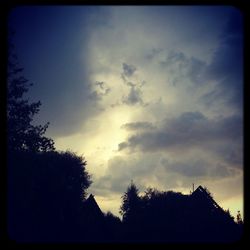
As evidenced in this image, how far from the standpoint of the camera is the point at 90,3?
3760mm

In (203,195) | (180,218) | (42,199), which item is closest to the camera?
(42,199)

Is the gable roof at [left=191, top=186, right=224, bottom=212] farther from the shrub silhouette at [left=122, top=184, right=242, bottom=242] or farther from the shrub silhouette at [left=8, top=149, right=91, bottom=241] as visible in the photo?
the shrub silhouette at [left=8, top=149, right=91, bottom=241]

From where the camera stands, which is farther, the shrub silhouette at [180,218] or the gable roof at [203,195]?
the gable roof at [203,195]

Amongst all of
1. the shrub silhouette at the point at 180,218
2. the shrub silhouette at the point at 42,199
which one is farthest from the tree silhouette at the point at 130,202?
the shrub silhouette at the point at 42,199

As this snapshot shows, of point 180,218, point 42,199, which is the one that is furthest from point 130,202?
point 42,199

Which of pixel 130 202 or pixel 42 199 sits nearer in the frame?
pixel 42 199

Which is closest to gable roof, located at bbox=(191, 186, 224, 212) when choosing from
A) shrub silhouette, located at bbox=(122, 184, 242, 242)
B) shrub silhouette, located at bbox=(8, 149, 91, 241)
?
shrub silhouette, located at bbox=(122, 184, 242, 242)

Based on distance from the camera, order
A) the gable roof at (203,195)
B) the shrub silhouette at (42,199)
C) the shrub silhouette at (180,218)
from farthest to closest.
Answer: the gable roof at (203,195) < the shrub silhouette at (180,218) < the shrub silhouette at (42,199)

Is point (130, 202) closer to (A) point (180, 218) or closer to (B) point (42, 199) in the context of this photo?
(A) point (180, 218)

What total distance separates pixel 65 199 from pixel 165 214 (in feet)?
19.5

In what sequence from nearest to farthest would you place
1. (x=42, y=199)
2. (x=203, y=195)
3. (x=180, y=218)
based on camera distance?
1. (x=42, y=199)
2. (x=180, y=218)
3. (x=203, y=195)

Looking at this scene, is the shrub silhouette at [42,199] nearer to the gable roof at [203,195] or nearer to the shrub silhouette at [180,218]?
the shrub silhouette at [180,218]

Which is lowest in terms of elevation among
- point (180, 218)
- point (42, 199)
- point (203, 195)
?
point (180, 218)

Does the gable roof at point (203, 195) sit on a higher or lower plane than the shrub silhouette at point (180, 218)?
higher
